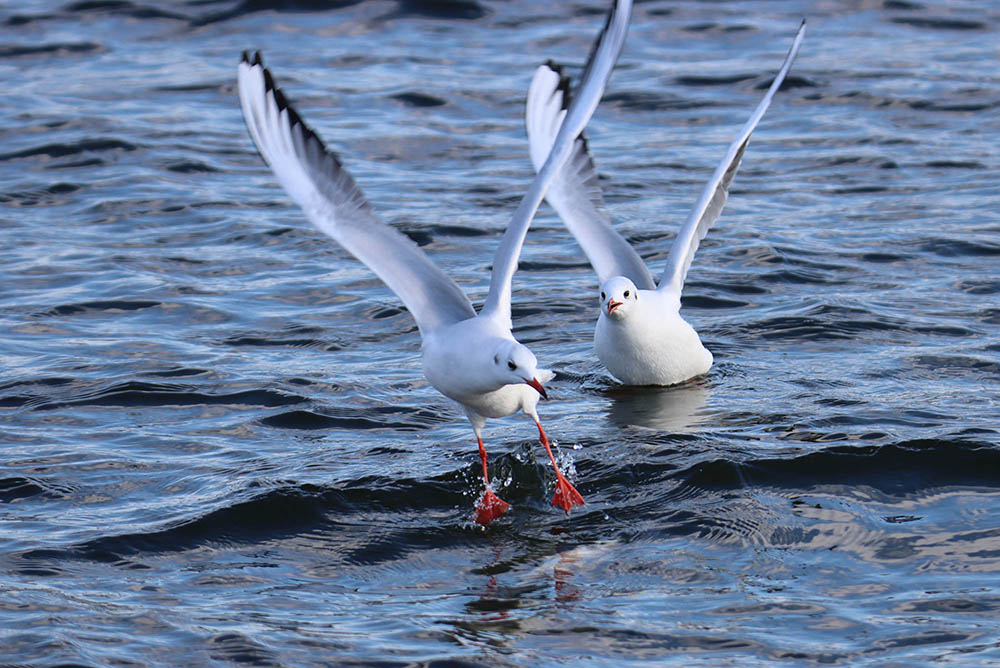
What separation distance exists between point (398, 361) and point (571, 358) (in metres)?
1.25

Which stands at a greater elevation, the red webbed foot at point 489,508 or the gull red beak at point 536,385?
the gull red beak at point 536,385

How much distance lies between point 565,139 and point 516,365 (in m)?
1.19

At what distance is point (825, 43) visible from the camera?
20344 mm

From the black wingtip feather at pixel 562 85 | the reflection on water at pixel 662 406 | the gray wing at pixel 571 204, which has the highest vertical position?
the black wingtip feather at pixel 562 85

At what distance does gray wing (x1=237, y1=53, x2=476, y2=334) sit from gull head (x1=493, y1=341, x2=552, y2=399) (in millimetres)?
942

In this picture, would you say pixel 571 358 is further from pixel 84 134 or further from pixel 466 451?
pixel 84 134

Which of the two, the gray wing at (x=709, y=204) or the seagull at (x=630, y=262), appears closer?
the seagull at (x=630, y=262)

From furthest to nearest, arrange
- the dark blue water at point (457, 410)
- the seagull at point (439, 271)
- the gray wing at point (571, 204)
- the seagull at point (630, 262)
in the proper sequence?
the gray wing at point (571, 204)
the seagull at point (630, 262)
the seagull at point (439, 271)
the dark blue water at point (457, 410)

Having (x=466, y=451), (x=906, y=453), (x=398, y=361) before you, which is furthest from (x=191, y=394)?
(x=906, y=453)

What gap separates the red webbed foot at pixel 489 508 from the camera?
7988 mm

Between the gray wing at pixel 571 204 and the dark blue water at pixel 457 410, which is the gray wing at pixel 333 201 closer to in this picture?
the dark blue water at pixel 457 410

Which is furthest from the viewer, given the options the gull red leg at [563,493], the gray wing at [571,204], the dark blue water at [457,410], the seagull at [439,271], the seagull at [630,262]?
the gray wing at [571,204]

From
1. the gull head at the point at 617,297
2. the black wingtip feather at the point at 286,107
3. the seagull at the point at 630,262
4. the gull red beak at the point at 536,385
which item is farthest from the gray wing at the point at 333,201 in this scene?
the seagull at the point at 630,262

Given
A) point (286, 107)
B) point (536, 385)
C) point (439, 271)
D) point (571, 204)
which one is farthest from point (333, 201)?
point (571, 204)
